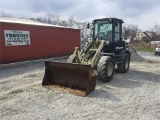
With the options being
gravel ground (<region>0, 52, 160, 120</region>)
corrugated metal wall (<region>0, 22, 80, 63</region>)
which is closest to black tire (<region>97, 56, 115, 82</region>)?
gravel ground (<region>0, 52, 160, 120</region>)

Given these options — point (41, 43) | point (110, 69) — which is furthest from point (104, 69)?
point (41, 43)

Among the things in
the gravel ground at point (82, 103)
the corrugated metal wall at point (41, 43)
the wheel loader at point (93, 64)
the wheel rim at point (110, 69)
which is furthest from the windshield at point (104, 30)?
the corrugated metal wall at point (41, 43)

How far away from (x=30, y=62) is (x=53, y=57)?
281cm

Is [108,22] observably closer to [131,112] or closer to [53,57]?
[131,112]

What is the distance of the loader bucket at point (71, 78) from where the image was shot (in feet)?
19.0

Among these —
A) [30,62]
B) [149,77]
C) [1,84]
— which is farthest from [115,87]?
[30,62]

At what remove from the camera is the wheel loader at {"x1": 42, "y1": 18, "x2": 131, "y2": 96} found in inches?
235

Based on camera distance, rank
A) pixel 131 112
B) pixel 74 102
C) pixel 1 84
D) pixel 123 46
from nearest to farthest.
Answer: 1. pixel 131 112
2. pixel 74 102
3. pixel 1 84
4. pixel 123 46

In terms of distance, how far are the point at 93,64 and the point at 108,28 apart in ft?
7.35

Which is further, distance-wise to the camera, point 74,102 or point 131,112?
point 74,102

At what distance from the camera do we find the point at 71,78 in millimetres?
6285

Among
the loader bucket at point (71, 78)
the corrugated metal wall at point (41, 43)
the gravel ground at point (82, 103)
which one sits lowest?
the gravel ground at point (82, 103)

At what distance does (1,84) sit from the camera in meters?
7.07

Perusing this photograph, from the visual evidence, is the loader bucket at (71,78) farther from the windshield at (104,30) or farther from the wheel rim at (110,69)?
the windshield at (104,30)
